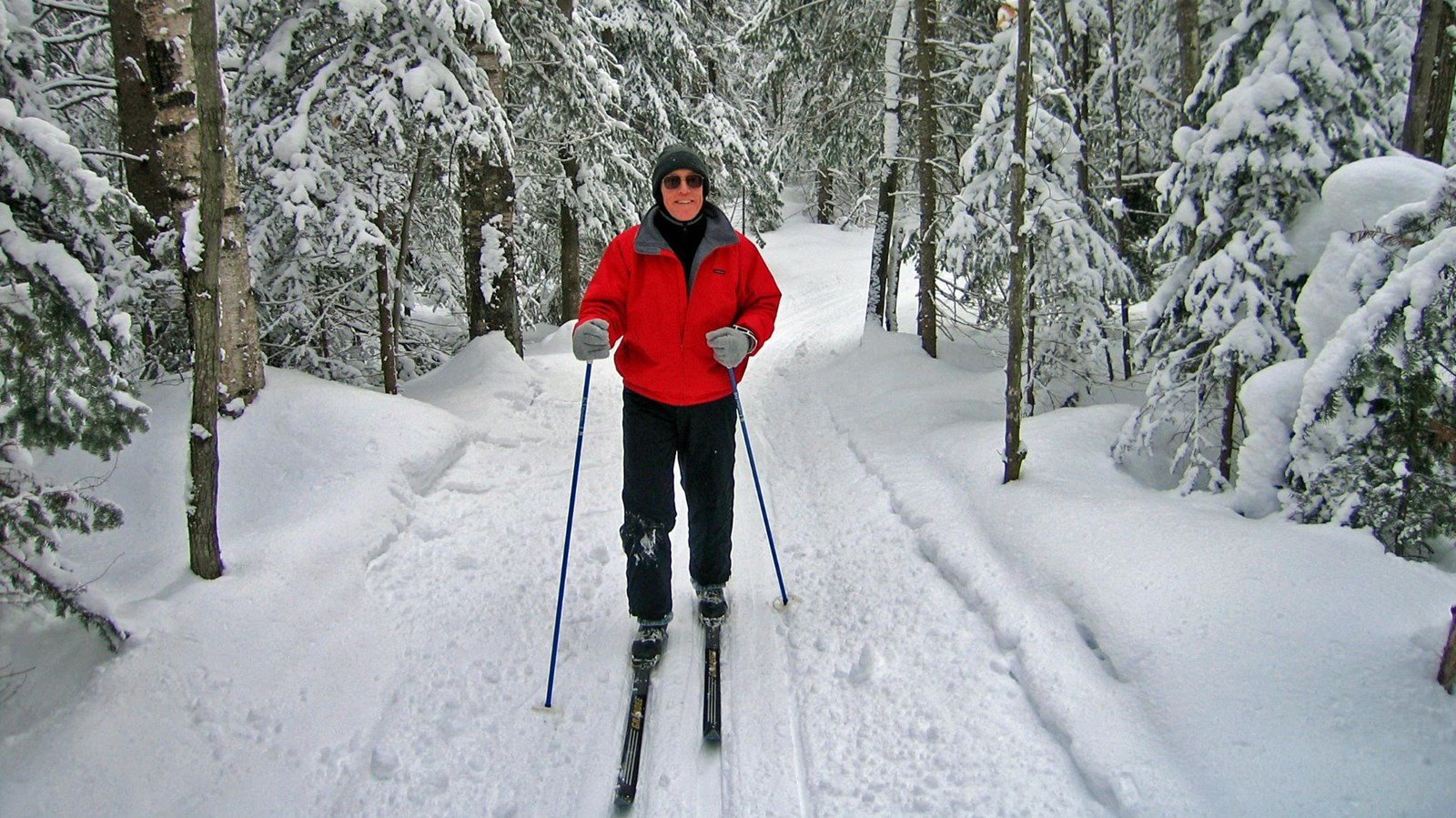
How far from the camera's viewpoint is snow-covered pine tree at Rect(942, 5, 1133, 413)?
7.83 meters

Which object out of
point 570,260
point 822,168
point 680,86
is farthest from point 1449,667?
point 680,86

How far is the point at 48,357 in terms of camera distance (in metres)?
3.42

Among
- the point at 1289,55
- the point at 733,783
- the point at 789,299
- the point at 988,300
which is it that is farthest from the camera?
the point at 789,299

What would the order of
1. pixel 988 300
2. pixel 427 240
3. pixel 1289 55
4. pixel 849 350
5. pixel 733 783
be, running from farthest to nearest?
pixel 849 350
pixel 427 240
pixel 988 300
pixel 1289 55
pixel 733 783

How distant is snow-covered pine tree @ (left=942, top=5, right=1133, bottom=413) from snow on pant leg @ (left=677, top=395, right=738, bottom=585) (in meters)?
4.29

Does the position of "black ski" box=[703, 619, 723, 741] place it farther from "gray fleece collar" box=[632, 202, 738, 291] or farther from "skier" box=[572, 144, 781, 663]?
"gray fleece collar" box=[632, 202, 738, 291]

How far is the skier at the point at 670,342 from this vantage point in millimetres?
4020

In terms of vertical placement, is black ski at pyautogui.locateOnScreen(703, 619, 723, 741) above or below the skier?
below

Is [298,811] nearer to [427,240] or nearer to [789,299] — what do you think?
[427,240]

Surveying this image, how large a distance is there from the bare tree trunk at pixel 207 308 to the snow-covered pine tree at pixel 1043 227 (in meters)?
6.18

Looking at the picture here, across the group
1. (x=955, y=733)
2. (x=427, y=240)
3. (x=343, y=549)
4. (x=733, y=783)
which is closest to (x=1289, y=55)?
(x=955, y=733)

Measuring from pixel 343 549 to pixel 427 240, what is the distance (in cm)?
833

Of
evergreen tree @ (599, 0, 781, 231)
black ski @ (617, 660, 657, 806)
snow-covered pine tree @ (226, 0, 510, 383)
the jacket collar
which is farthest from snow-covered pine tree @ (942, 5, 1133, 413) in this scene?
evergreen tree @ (599, 0, 781, 231)

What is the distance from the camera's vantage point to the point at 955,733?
3.43 m
